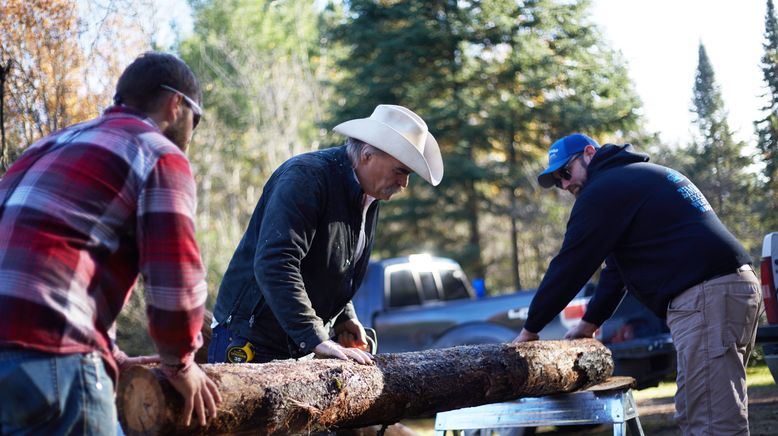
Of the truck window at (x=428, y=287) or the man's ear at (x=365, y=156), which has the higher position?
the man's ear at (x=365, y=156)

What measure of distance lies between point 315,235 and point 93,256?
6.35 ft

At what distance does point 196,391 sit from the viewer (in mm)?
2877

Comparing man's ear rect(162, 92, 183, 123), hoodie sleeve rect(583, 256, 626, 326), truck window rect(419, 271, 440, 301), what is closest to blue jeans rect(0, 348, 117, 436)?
man's ear rect(162, 92, 183, 123)

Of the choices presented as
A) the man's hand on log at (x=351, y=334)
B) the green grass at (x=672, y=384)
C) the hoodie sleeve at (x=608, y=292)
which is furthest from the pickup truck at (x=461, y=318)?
the man's hand on log at (x=351, y=334)

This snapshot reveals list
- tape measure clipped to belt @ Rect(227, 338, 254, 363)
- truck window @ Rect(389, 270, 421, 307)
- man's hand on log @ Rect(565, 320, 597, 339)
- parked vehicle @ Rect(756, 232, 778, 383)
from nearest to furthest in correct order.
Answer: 1. tape measure clipped to belt @ Rect(227, 338, 254, 363)
2. man's hand on log @ Rect(565, 320, 597, 339)
3. parked vehicle @ Rect(756, 232, 778, 383)
4. truck window @ Rect(389, 270, 421, 307)

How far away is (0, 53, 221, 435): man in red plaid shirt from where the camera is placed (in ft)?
8.11

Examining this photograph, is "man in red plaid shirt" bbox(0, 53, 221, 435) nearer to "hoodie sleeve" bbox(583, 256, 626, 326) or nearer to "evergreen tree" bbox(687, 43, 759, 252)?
"hoodie sleeve" bbox(583, 256, 626, 326)

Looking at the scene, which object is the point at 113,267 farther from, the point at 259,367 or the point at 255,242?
the point at 255,242

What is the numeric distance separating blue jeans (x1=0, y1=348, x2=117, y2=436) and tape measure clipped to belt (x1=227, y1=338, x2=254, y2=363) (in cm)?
181

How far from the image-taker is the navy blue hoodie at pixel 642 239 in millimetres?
4672

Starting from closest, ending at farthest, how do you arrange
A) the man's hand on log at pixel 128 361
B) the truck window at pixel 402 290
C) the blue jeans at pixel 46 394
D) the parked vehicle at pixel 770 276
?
the blue jeans at pixel 46 394 < the man's hand on log at pixel 128 361 < the parked vehicle at pixel 770 276 < the truck window at pixel 402 290

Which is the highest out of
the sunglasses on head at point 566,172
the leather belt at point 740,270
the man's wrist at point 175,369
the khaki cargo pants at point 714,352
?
the sunglasses on head at point 566,172

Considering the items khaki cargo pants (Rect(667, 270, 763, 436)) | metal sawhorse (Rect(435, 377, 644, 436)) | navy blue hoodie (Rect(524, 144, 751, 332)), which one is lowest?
metal sawhorse (Rect(435, 377, 644, 436))

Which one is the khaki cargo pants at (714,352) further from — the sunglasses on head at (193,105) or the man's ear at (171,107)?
the man's ear at (171,107)
